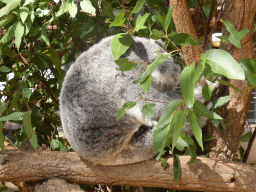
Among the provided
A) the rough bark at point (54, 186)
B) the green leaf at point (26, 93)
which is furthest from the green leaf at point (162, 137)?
the green leaf at point (26, 93)

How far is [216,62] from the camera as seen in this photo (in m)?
0.76

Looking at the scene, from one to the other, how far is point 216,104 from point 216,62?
2.60 ft

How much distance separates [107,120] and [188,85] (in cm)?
92

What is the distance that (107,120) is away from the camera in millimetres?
1607

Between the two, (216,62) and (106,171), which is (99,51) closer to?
(106,171)

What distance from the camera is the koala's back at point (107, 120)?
5.24ft

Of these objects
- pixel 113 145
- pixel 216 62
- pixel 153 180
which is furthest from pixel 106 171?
pixel 216 62

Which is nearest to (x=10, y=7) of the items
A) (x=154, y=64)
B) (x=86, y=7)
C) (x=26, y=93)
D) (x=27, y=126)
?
(x=86, y=7)

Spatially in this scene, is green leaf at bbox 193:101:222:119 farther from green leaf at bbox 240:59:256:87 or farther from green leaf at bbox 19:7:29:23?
green leaf at bbox 19:7:29:23

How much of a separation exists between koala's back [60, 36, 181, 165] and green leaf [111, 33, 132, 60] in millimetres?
607

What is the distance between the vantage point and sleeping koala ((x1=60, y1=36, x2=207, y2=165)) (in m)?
1.60

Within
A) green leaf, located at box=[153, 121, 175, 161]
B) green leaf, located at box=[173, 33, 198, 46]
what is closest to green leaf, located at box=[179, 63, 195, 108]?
green leaf, located at box=[173, 33, 198, 46]

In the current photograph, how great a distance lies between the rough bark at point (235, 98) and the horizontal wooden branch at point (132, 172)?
0.19 m

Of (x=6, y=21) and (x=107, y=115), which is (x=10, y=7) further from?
(x=107, y=115)
